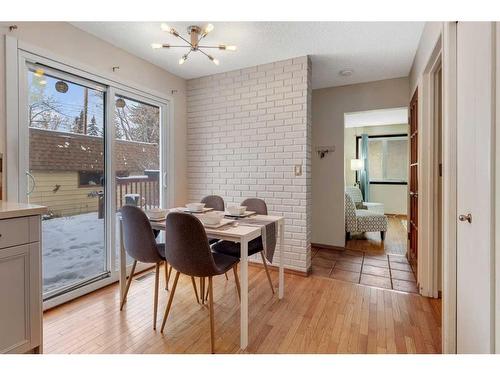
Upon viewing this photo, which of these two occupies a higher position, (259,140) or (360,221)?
(259,140)

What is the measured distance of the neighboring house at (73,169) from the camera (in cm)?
209

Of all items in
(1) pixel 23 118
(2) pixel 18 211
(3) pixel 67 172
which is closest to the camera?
(2) pixel 18 211

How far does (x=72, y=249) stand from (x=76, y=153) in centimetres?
89

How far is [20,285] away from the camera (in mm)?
1337

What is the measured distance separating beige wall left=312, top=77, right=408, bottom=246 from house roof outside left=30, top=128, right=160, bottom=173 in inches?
96.5

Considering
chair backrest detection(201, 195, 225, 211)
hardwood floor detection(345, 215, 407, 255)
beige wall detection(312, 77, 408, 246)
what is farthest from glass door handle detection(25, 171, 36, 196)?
hardwood floor detection(345, 215, 407, 255)

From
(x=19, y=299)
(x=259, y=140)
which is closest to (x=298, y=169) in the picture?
(x=259, y=140)

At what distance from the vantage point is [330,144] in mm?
3803

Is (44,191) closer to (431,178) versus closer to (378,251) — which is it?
(431,178)

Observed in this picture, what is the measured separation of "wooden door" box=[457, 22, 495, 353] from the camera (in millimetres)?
1009

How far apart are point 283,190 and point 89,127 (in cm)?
207

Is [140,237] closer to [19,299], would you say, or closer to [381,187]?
[19,299]

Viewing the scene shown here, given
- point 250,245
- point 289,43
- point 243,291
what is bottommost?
point 243,291
